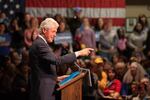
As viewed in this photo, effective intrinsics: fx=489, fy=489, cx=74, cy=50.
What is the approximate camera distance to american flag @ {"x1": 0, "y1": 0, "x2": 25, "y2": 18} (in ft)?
29.6

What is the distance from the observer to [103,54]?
8328 millimetres

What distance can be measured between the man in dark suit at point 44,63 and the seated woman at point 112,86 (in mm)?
2560

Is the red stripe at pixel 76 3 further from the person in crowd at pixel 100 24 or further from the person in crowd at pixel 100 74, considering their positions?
the person in crowd at pixel 100 74

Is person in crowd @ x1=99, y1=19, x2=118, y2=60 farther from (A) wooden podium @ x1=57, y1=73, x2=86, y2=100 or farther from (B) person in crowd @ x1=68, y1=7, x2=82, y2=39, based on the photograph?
(A) wooden podium @ x1=57, y1=73, x2=86, y2=100

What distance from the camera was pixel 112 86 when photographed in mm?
6754

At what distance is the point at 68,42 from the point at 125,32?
1695 mm

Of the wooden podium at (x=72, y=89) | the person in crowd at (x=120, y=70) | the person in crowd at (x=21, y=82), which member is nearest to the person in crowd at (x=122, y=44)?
the person in crowd at (x=120, y=70)

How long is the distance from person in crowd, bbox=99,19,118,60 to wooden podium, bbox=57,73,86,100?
4.18m

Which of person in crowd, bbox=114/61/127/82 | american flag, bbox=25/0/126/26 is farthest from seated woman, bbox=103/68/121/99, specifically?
american flag, bbox=25/0/126/26

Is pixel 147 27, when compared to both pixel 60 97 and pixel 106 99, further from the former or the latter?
pixel 60 97

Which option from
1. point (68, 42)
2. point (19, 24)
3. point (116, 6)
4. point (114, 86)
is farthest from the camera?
point (116, 6)

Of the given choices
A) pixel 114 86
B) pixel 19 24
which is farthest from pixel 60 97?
pixel 19 24

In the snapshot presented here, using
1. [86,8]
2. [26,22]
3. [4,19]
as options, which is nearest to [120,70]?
[26,22]

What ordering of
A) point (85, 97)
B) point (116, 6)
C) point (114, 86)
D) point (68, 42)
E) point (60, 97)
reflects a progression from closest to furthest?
point (60, 97) < point (85, 97) < point (114, 86) < point (68, 42) < point (116, 6)
